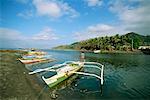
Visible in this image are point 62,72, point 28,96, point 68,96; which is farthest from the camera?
point 62,72

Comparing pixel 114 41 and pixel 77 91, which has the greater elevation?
pixel 114 41

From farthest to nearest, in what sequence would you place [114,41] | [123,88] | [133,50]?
1. [114,41]
2. [133,50]
3. [123,88]

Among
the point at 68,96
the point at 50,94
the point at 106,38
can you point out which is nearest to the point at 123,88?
the point at 68,96

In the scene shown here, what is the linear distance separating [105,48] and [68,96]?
102953mm

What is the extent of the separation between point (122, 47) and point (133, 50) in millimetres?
7313

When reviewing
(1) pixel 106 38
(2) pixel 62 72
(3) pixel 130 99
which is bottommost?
(3) pixel 130 99

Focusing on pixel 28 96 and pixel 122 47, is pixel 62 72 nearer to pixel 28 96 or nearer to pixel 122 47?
pixel 28 96

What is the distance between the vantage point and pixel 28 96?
46.3ft

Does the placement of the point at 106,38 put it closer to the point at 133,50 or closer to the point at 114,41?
the point at 114,41

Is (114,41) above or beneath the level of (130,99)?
above

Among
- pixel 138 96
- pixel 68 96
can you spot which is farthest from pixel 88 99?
pixel 138 96

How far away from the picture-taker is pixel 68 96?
1522 cm

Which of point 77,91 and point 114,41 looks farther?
point 114,41

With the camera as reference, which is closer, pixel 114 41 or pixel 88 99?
pixel 88 99
